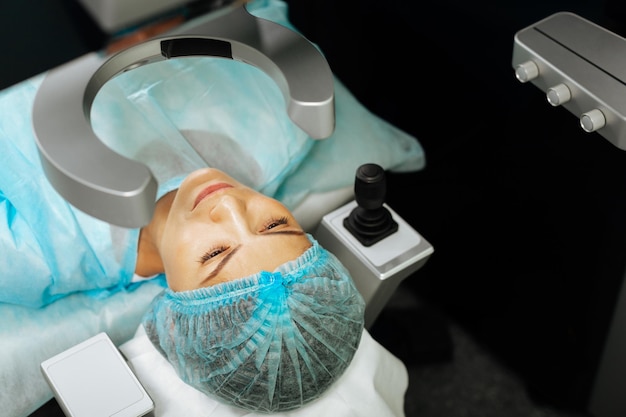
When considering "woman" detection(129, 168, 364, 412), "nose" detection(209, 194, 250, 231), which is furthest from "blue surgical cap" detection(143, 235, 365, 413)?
"nose" detection(209, 194, 250, 231)

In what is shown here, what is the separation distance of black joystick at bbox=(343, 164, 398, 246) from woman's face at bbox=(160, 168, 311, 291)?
14 centimetres

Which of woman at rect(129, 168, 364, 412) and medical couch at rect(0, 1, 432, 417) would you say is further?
medical couch at rect(0, 1, 432, 417)

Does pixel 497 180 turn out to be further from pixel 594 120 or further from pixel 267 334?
pixel 267 334

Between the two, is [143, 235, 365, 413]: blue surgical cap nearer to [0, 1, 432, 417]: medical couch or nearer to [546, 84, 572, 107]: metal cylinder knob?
[0, 1, 432, 417]: medical couch

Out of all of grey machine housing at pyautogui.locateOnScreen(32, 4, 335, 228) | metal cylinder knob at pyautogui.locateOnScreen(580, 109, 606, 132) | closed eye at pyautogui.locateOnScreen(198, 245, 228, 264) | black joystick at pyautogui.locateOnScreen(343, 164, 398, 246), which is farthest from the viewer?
black joystick at pyautogui.locateOnScreen(343, 164, 398, 246)

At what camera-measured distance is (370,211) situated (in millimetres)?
1325

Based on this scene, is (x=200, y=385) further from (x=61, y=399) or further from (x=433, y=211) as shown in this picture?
(x=433, y=211)

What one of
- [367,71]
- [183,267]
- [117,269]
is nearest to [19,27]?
[183,267]

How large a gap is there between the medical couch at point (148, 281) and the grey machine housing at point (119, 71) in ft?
0.75

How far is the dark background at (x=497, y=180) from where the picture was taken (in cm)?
132

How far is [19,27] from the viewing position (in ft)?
2.05

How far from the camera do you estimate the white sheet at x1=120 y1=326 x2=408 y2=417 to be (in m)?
1.18

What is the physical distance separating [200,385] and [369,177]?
43cm

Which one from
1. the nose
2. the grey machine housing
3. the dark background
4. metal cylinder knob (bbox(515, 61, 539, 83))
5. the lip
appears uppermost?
the grey machine housing
